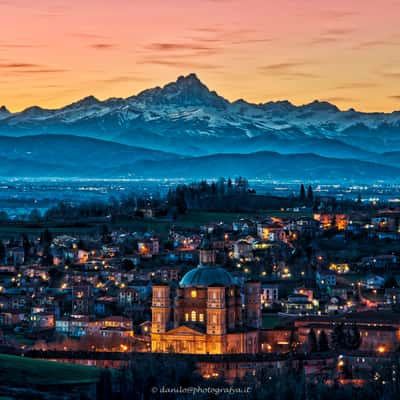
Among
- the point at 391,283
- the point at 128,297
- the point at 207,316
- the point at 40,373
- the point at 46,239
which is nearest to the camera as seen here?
the point at 40,373

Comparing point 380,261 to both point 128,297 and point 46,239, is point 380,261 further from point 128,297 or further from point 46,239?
point 46,239

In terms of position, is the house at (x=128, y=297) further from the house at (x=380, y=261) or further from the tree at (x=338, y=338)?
the tree at (x=338, y=338)

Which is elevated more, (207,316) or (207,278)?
(207,278)

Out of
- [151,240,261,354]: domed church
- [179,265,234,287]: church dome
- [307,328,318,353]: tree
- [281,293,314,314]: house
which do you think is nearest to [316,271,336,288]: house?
[281,293,314,314]: house

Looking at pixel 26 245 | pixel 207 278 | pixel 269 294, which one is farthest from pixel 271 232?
pixel 207 278

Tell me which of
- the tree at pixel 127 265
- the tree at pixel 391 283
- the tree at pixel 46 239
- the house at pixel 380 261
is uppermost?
the tree at pixel 46 239

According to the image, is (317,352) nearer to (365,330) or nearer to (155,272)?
(365,330)

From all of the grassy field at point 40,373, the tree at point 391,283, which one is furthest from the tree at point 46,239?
the grassy field at point 40,373
